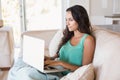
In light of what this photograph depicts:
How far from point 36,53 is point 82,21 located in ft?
1.62

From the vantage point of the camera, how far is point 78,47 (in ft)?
6.05

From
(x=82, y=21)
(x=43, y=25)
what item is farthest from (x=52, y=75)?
(x=43, y=25)

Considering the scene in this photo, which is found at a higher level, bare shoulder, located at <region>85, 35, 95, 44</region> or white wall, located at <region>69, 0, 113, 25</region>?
white wall, located at <region>69, 0, 113, 25</region>

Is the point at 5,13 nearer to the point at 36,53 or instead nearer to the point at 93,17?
the point at 93,17

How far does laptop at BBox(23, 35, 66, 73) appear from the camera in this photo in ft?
5.43

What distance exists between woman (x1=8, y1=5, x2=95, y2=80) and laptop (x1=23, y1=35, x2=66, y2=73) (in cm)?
5

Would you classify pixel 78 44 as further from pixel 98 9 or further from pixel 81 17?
pixel 98 9

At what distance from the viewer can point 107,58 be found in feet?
4.72

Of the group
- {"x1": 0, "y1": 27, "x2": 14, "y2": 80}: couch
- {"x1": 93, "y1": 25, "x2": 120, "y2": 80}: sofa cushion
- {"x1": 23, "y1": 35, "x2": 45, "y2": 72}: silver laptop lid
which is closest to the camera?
{"x1": 93, "y1": 25, "x2": 120, "y2": 80}: sofa cushion

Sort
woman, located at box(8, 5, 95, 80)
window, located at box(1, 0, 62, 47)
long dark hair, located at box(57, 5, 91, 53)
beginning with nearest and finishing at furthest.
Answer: woman, located at box(8, 5, 95, 80) < long dark hair, located at box(57, 5, 91, 53) < window, located at box(1, 0, 62, 47)

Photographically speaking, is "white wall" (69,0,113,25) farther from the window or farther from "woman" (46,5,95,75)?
"woman" (46,5,95,75)

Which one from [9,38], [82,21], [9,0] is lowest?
[9,38]

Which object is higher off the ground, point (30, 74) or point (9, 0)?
point (9, 0)

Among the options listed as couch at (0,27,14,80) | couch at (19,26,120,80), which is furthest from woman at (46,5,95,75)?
couch at (0,27,14,80)
